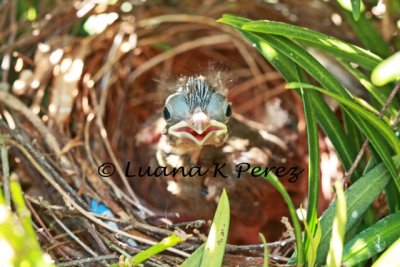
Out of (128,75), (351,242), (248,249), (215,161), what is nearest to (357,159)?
(351,242)

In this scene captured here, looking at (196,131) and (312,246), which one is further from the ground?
(196,131)

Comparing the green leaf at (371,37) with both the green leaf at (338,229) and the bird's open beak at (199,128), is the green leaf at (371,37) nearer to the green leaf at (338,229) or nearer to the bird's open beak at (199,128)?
the bird's open beak at (199,128)

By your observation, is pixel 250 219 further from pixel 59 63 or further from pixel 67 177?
pixel 59 63

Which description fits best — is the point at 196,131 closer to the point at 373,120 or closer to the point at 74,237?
the point at 74,237

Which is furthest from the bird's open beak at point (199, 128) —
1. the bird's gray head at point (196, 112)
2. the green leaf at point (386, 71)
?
the green leaf at point (386, 71)

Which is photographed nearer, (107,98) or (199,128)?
(199,128)

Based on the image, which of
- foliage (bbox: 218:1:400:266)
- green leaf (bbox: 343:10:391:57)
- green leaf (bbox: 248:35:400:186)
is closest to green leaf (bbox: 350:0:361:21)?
foliage (bbox: 218:1:400:266)

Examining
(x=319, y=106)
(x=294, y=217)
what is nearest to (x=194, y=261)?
(x=294, y=217)
